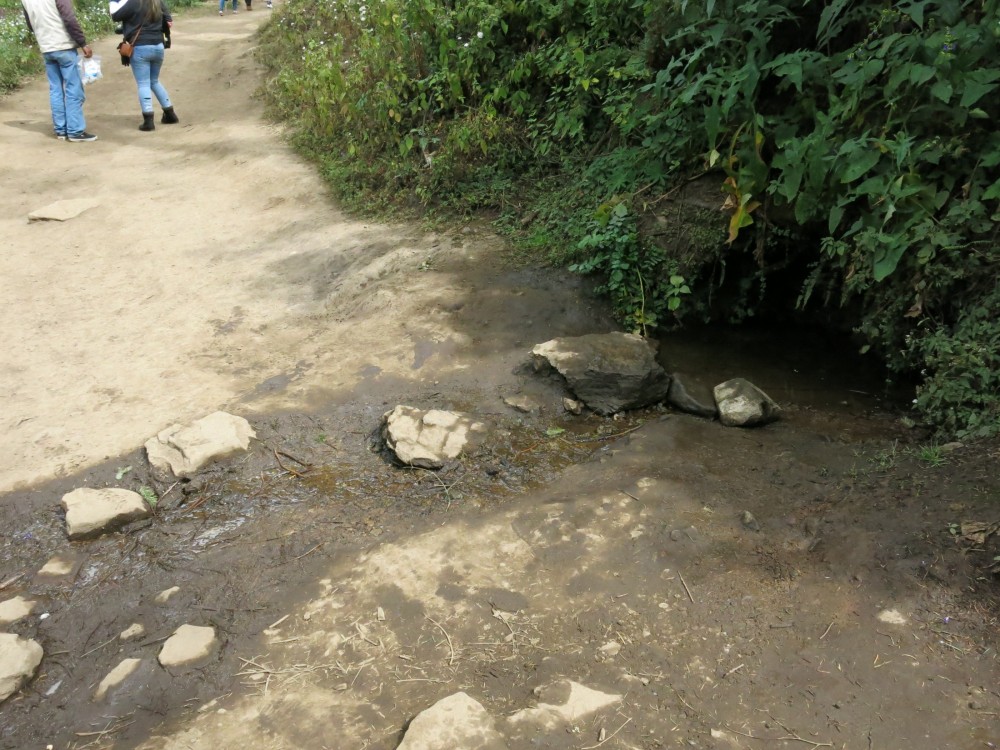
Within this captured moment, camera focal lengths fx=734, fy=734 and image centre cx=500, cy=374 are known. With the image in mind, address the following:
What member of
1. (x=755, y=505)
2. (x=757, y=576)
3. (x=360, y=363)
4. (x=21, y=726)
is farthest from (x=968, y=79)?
(x=21, y=726)

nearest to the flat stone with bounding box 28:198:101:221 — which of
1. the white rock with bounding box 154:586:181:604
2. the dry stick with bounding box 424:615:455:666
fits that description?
the white rock with bounding box 154:586:181:604

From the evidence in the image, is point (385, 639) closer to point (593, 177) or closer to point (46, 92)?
point (593, 177)

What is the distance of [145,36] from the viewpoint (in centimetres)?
949

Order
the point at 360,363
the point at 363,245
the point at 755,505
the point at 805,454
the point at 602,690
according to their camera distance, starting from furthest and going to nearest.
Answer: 1. the point at 363,245
2. the point at 360,363
3. the point at 805,454
4. the point at 755,505
5. the point at 602,690

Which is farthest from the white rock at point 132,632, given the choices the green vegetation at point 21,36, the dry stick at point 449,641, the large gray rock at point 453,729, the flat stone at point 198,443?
the green vegetation at point 21,36

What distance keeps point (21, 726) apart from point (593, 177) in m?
5.05

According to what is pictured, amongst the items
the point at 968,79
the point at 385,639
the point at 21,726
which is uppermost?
the point at 968,79

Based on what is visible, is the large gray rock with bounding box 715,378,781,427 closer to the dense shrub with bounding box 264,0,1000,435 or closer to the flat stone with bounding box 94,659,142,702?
the dense shrub with bounding box 264,0,1000,435

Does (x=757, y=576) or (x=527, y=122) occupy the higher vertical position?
(x=527, y=122)

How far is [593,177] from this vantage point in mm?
5980

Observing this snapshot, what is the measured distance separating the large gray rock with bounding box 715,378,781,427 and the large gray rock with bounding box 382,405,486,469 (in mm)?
1476

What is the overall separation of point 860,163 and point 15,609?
16.0 feet

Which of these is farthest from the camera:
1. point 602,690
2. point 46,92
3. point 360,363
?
point 46,92

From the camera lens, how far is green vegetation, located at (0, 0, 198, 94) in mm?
11578
